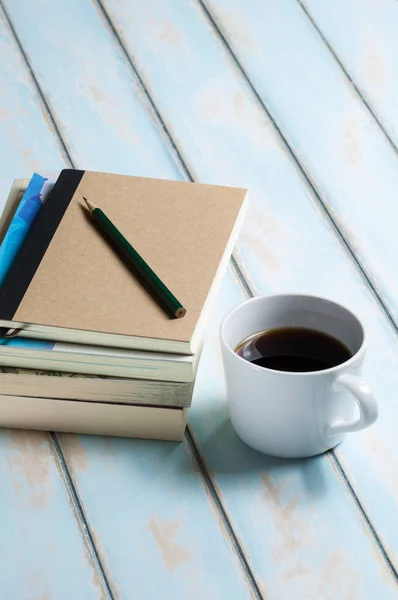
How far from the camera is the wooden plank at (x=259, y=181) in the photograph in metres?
0.72

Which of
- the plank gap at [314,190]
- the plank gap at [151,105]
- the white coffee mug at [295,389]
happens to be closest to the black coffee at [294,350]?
the white coffee mug at [295,389]

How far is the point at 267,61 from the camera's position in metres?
1.15

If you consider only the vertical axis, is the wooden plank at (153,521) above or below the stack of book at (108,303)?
below

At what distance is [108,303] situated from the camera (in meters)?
0.70

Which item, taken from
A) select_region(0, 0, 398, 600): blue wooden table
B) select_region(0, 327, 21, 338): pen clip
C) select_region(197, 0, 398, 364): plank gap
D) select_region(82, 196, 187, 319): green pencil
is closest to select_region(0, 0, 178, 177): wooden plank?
select_region(0, 0, 398, 600): blue wooden table

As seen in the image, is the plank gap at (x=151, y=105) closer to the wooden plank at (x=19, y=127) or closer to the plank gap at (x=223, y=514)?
the wooden plank at (x=19, y=127)

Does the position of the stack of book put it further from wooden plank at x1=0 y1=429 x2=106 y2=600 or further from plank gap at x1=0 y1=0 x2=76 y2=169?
plank gap at x1=0 y1=0 x2=76 y2=169

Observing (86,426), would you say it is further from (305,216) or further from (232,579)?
(305,216)

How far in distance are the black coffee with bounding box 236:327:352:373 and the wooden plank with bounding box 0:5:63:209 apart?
0.37 metres

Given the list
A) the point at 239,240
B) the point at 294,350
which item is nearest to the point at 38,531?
the point at 294,350

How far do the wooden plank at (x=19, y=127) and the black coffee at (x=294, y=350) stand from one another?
369 mm

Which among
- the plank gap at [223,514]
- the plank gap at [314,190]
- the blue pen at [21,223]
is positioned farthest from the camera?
the plank gap at [314,190]

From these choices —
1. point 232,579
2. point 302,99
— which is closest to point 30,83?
point 302,99

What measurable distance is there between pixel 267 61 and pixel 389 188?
281 millimetres
